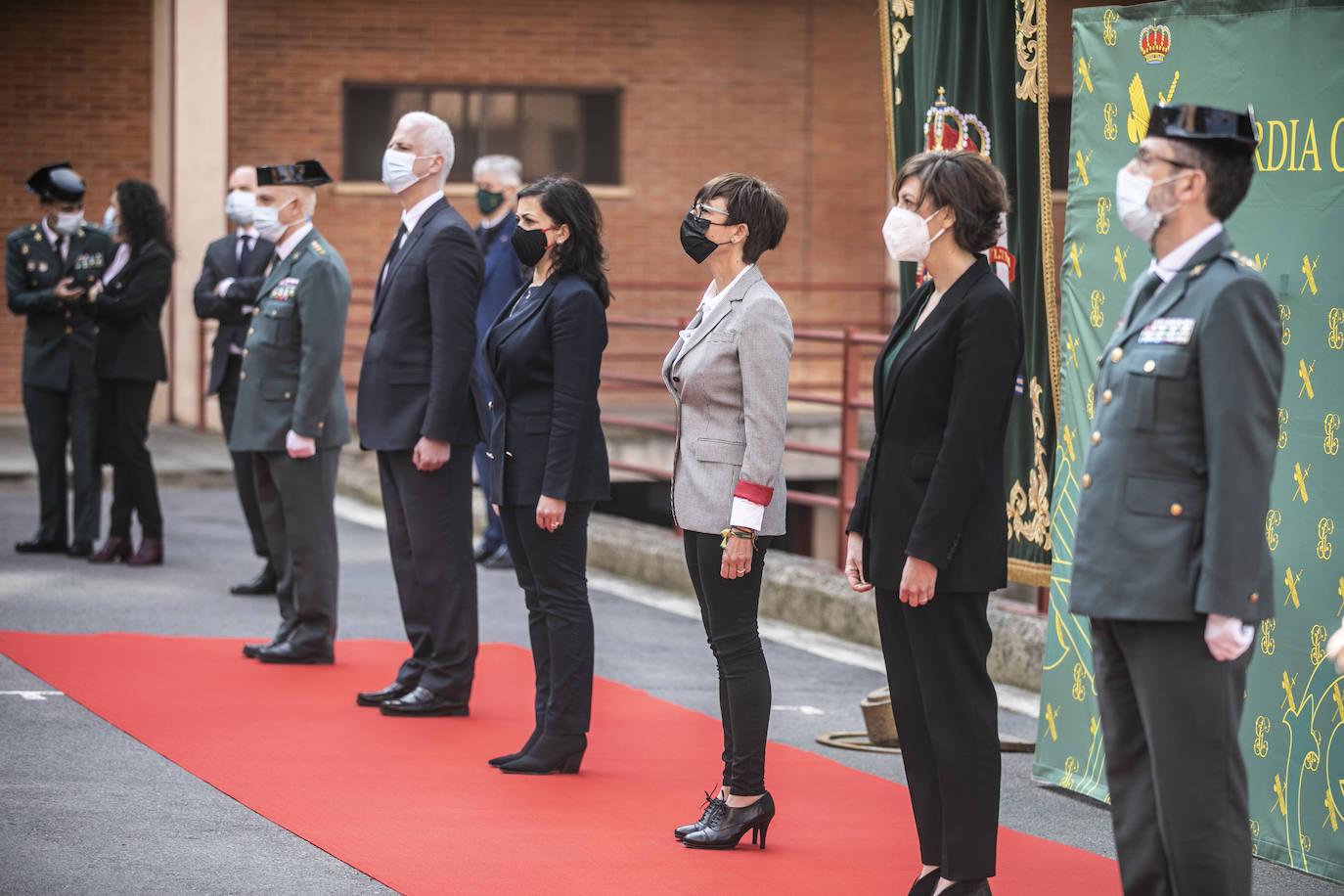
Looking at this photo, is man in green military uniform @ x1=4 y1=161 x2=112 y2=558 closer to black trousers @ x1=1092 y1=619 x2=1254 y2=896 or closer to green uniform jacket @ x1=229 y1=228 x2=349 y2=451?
green uniform jacket @ x1=229 y1=228 x2=349 y2=451

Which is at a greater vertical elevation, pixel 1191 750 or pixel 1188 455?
pixel 1188 455

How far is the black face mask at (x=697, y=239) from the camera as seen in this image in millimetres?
4672

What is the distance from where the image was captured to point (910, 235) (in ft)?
12.9

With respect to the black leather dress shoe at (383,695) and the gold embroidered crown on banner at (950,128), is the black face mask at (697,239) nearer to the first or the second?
the gold embroidered crown on banner at (950,128)

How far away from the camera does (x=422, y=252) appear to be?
6.14 m

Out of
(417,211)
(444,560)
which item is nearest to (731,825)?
(444,560)

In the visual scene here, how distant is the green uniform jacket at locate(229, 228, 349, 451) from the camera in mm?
6730

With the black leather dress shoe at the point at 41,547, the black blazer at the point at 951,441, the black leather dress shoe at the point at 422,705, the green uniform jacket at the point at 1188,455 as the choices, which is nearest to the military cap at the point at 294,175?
the black leather dress shoe at the point at 422,705

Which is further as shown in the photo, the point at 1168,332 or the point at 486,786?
the point at 486,786

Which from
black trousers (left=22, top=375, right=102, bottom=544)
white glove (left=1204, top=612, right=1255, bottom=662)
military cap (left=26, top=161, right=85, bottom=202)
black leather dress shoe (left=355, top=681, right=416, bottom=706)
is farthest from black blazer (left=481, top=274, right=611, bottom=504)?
military cap (left=26, top=161, right=85, bottom=202)

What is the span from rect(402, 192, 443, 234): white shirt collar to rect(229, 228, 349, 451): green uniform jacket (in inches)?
23.8

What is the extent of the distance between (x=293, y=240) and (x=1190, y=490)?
14.8 ft

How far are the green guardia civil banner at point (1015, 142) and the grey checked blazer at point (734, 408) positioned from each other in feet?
3.80

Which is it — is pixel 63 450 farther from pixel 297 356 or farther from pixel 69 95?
pixel 69 95
